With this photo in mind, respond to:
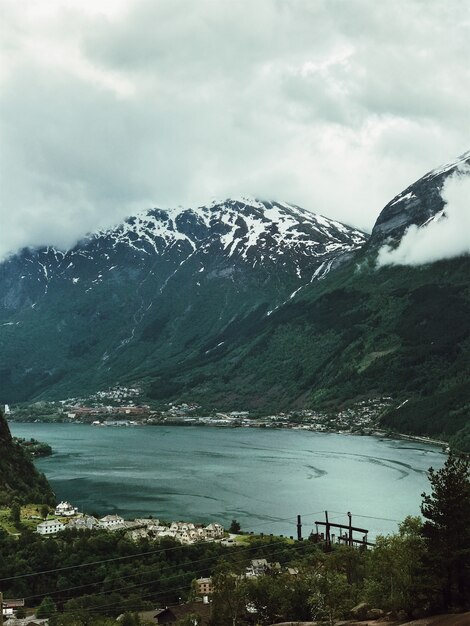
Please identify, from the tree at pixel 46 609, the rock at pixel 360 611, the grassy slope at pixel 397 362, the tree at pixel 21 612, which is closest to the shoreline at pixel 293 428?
the grassy slope at pixel 397 362

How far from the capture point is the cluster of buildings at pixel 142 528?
5191cm

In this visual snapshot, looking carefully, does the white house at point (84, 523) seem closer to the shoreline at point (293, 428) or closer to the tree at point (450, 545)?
the tree at point (450, 545)

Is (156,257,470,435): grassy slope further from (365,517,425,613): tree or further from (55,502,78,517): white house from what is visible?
(365,517,425,613): tree

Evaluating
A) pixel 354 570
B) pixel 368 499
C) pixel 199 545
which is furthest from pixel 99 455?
pixel 354 570

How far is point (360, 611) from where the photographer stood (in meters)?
25.9

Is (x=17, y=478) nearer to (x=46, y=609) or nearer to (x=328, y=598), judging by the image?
(x=46, y=609)

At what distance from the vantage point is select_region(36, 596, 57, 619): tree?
127ft

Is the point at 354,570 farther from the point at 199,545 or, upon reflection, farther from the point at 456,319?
the point at 456,319

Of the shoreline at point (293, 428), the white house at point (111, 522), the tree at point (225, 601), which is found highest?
the tree at point (225, 601)

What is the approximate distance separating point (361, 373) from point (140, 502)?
108400 mm

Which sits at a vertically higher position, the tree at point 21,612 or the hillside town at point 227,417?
the hillside town at point 227,417

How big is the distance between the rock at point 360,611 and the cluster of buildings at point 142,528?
25.4m

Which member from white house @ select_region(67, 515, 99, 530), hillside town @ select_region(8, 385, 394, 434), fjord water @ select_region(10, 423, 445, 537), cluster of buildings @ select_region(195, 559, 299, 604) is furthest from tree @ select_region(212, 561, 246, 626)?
hillside town @ select_region(8, 385, 394, 434)

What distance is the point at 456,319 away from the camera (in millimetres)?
173250
